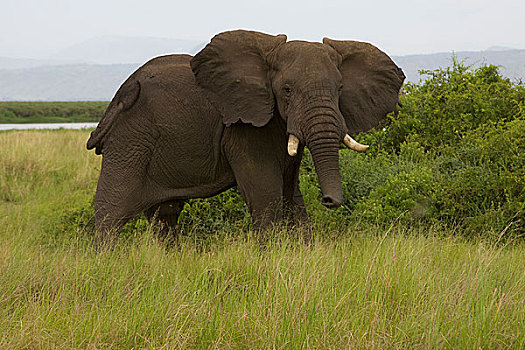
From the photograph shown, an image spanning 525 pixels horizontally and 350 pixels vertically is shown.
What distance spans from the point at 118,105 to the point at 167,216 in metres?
1.47

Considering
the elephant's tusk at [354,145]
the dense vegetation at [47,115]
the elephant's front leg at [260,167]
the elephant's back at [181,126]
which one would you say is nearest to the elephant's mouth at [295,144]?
the elephant's tusk at [354,145]

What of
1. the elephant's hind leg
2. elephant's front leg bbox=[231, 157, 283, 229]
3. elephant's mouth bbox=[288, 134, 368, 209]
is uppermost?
elephant's mouth bbox=[288, 134, 368, 209]

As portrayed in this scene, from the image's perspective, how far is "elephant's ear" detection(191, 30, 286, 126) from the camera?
555cm

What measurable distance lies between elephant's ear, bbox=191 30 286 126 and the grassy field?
1141 millimetres

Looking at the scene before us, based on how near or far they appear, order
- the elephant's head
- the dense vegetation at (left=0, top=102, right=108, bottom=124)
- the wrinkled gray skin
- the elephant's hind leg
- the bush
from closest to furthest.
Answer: the elephant's head < the wrinkled gray skin < the elephant's hind leg < the bush < the dense vegetation at (left=0, top=102, right=108, bottom=124)

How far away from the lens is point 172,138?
244 inches

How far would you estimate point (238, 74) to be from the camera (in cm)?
566

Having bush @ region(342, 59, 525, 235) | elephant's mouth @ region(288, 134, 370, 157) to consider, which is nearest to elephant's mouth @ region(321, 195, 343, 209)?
elephant's mouth @ region(288, 134, 370, 157)

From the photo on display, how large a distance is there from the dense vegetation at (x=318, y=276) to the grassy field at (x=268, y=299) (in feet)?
0.05

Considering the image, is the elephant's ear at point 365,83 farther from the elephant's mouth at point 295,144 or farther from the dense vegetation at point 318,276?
the dense vegetation at point 318,276

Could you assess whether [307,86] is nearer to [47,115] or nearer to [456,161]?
[456,161]

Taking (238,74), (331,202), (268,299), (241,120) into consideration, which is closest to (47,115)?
(238,74)

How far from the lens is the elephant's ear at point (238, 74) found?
18.2ft

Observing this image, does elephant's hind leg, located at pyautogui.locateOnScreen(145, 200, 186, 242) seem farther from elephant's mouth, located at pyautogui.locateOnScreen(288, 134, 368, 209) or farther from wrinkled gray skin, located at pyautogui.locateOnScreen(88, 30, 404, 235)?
elephant's mouth, located at pyautogui.locateOnScreen(288, 134, 368, 209)
